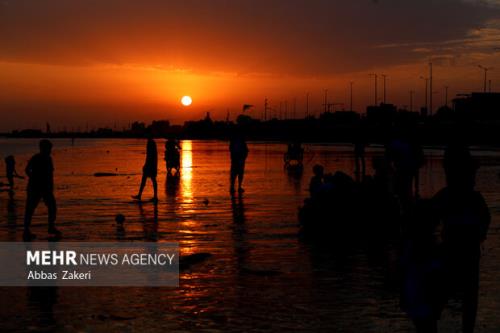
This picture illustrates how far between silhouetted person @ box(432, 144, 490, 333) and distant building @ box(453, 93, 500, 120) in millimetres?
163206

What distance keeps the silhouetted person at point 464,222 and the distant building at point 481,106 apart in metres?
163

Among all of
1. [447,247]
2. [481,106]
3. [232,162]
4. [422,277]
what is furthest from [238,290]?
[481,106]

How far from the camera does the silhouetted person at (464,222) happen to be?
19.3 feet

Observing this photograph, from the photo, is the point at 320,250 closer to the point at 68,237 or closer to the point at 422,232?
the point at 68,237

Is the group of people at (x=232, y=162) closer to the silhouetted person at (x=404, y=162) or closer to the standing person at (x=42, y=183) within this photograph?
the standing person at (x=42, y=183)

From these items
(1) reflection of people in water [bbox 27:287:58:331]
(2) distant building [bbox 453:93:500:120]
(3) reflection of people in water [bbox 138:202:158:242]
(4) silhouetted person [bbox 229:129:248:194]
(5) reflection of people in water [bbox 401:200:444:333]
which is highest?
(2) distant building [bbox 453:93:500:120]

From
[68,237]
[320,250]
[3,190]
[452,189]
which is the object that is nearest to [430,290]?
[452,189]

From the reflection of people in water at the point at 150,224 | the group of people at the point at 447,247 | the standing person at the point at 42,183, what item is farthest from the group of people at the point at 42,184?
the group of people at the point at 447,247

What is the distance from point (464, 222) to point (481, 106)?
172m

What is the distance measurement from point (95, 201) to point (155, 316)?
42.4 feet

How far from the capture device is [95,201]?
19.6m

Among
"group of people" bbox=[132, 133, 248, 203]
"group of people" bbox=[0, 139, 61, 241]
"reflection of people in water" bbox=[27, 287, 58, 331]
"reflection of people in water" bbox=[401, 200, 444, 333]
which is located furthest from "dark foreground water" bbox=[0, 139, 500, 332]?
"group of people" bbox=[132, 133, 248, 203]

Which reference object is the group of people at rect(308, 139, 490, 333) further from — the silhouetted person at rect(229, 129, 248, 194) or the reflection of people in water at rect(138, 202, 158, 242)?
the silhouetted person at rect(229, 129, 248, 194)

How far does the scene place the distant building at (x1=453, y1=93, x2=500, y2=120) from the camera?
163 meters
